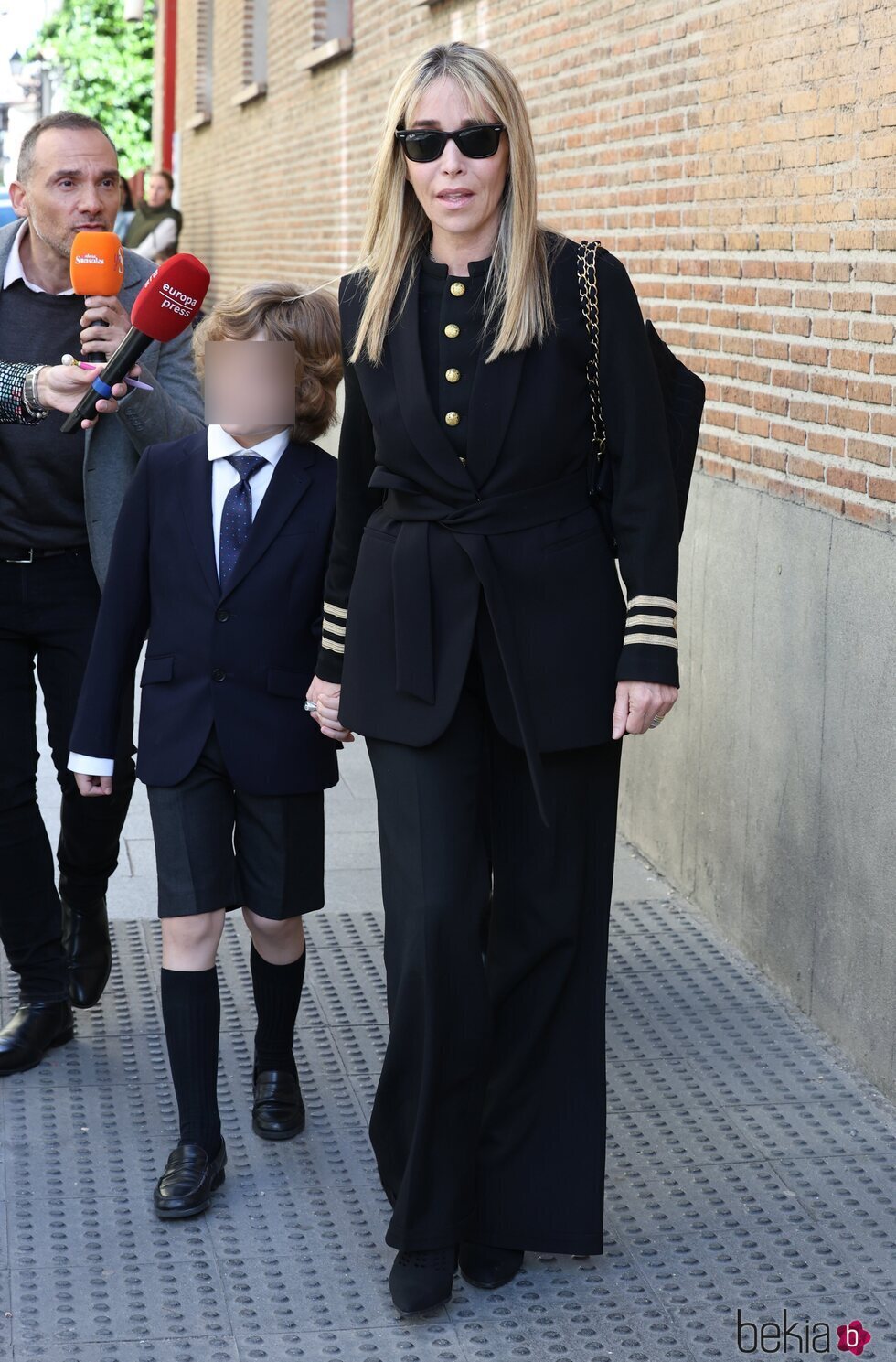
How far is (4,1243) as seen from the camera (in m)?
3.58

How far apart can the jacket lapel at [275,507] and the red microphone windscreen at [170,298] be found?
339 mm

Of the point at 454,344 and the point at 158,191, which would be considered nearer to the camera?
the point at 454,344

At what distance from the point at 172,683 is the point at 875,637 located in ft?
5.42

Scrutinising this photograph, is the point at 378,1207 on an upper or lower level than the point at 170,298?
lower

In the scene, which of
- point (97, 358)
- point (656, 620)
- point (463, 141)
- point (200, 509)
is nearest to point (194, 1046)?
point (200, 509)

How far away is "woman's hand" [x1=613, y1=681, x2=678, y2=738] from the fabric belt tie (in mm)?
158

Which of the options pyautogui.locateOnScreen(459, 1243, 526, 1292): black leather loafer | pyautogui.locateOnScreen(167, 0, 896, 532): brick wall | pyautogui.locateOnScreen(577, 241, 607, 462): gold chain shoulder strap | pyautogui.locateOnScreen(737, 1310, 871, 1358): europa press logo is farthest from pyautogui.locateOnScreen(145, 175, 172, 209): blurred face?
pyautogui.locateOnScreen(737, 1310, 871, 1358): europa press logo

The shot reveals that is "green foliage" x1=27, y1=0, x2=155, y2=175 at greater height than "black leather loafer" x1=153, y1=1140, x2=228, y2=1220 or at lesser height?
greater

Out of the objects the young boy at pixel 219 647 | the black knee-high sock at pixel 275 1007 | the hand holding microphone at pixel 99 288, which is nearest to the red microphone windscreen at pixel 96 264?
the hand holding microphone at pixel 99 288

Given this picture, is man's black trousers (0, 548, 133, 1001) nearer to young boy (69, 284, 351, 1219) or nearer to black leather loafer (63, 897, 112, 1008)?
black leather loafer (63, 897, 112, 1008)

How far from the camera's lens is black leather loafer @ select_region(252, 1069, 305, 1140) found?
407 cm

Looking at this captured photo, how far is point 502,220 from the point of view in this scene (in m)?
3.25

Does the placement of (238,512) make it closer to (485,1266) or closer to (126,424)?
(126,424)

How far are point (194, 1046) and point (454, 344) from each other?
59.1 inches
